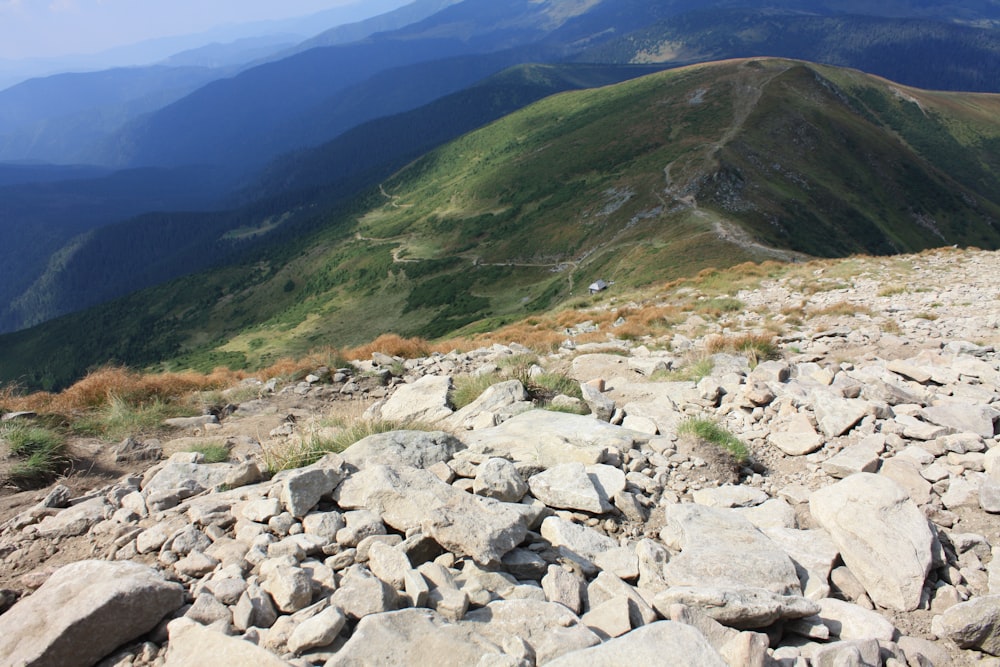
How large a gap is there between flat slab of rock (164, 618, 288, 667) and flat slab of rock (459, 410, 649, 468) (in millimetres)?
3438

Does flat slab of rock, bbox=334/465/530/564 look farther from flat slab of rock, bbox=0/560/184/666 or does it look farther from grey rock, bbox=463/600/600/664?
flat slab of rock, bbox=0/560/184/666

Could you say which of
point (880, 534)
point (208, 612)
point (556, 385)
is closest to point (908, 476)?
point (880, 534)

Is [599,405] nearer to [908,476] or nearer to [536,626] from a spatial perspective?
[908,476]

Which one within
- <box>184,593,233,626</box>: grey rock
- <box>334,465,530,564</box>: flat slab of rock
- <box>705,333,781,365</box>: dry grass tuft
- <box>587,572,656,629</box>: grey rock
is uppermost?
<box>184,593,233,626</box>: grey rock

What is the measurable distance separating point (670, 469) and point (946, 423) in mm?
3477

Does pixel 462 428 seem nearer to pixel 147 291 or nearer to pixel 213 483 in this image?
pixel 213 483

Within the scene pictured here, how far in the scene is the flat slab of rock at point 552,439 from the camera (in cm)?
615

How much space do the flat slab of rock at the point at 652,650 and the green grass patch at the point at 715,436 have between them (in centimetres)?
360

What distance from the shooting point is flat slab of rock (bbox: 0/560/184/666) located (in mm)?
3283

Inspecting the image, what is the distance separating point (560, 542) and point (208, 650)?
2600 millimetres

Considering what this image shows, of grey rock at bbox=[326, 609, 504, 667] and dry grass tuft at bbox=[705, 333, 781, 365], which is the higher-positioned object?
grey rock at bbox=[326, 609, 504, 667]

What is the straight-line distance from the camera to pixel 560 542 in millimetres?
4508

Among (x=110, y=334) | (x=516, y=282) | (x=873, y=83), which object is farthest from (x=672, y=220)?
(x=110, y=334)

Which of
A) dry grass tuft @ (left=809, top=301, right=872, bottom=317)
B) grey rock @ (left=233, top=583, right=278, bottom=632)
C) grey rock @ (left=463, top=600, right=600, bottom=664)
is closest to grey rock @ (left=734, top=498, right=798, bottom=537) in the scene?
→ grey rock @ (left=463, top=600, right=600, bottom=664)
